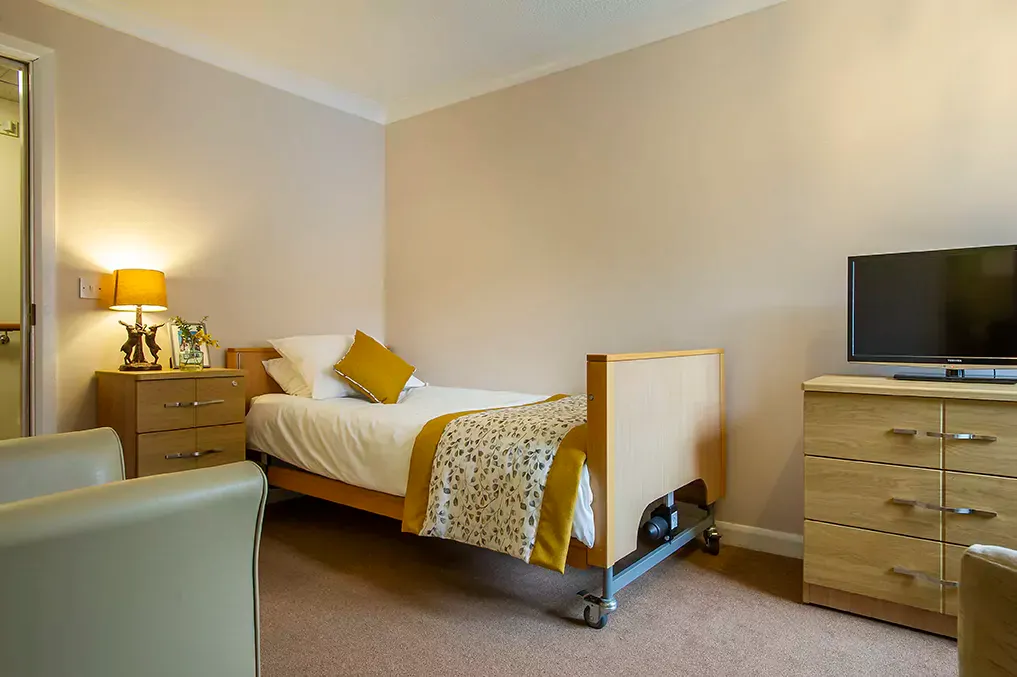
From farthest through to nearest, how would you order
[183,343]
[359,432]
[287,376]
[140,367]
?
[287,376]
[183,343]
[140,367]
[359,432]

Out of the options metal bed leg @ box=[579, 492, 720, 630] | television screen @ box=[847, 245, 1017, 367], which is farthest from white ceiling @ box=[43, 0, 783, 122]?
metal bed leg @ box=[579, 492, 720, 630]

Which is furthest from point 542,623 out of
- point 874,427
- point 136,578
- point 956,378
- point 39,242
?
point 39,242

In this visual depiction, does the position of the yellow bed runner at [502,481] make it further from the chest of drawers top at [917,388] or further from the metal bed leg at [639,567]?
the chest of drawers top at [917,388]

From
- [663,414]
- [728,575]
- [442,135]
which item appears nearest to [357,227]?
[442,135]

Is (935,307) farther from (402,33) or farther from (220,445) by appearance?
(220,445)

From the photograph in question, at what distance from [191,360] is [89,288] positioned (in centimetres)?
55

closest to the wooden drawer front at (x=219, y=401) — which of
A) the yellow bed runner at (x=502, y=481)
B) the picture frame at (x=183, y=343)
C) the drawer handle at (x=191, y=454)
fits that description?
the drawer handle at (x=191, y=454)

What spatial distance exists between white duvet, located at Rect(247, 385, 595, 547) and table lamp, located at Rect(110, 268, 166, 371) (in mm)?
580

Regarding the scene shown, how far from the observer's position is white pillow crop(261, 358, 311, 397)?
10.9ft

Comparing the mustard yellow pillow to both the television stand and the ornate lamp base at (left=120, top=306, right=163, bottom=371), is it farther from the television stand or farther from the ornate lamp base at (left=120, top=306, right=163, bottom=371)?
the television stand

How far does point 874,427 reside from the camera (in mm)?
2031

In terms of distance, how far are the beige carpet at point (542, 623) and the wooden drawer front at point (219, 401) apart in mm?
684

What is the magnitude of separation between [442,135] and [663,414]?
8.11 ft

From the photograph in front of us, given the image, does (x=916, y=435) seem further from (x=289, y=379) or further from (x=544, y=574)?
(x=289, y=379)
